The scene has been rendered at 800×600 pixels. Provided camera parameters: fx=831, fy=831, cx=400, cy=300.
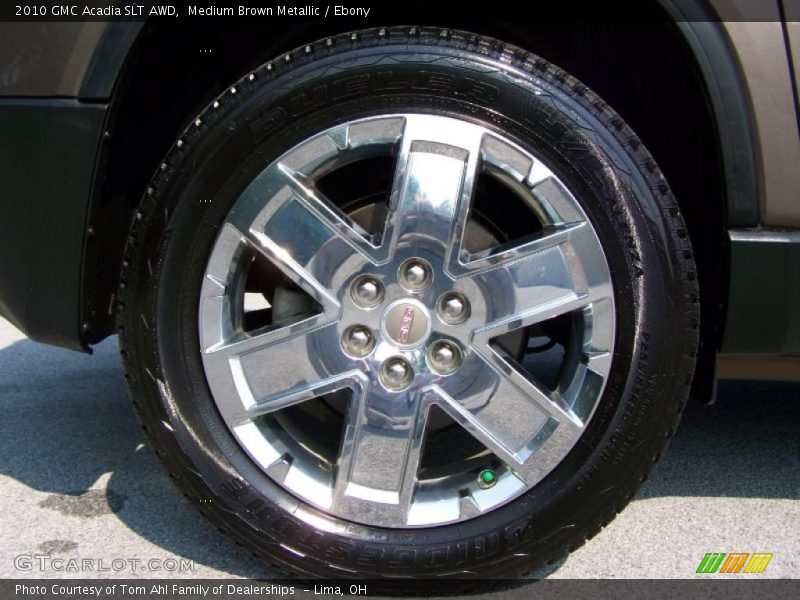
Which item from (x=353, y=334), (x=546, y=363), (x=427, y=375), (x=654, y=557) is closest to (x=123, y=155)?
(x=353, y=334)

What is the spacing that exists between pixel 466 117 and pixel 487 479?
744 mm

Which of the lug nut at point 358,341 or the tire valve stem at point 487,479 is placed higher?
the lug nut at point 358,341

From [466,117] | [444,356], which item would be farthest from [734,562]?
[466,117]

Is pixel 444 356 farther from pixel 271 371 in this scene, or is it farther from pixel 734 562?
pixel 734 562

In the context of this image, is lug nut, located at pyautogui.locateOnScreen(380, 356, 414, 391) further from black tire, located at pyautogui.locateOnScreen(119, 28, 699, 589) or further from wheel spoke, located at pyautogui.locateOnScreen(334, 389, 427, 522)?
black tire, located at pyautogui.locateOnScreen(119, 28, 699, 589)

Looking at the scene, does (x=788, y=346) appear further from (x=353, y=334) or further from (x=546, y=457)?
(x=353, y=334)

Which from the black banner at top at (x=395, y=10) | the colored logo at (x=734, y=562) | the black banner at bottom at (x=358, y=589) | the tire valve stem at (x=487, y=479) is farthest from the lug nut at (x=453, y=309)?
the colored logo at (x=734, y=562)

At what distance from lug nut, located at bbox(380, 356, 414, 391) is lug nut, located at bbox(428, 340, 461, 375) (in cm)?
5

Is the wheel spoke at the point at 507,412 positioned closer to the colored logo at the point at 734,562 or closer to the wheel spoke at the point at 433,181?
the wheel spoke at the point at 433,181

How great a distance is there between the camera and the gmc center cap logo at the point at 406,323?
1688 mm

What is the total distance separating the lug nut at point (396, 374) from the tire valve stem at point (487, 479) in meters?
0.25

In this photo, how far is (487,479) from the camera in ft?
5.70

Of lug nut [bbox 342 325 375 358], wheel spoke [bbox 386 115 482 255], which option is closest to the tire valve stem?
lug nut [bbox 342 325 375 358]

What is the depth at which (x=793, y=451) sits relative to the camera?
8.11 ft
